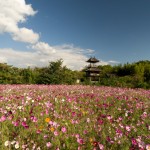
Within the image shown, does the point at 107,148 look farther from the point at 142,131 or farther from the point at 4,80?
the point at 4,80

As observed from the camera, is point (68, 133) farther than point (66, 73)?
No

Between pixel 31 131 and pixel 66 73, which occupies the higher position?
pixel 66 73

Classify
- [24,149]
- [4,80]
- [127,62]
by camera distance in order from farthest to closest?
[127,62]
[4,80]
[24,149]

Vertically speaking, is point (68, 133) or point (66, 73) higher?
point (66, 73)

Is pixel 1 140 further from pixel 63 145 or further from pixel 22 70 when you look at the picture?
pixel 22 70

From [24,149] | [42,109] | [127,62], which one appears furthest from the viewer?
[127,62]

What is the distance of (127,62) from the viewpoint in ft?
151

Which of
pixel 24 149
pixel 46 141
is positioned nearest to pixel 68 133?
pixel 46 141

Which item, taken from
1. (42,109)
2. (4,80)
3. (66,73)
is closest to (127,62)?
(66,73)

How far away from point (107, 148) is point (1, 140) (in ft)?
5.06

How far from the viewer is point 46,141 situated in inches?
143

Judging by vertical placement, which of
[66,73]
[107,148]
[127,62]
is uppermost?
[127,62]

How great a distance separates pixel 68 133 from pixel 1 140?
1.12m

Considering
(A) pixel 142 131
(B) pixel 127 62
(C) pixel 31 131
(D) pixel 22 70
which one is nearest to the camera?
(C) pixel 31 131
